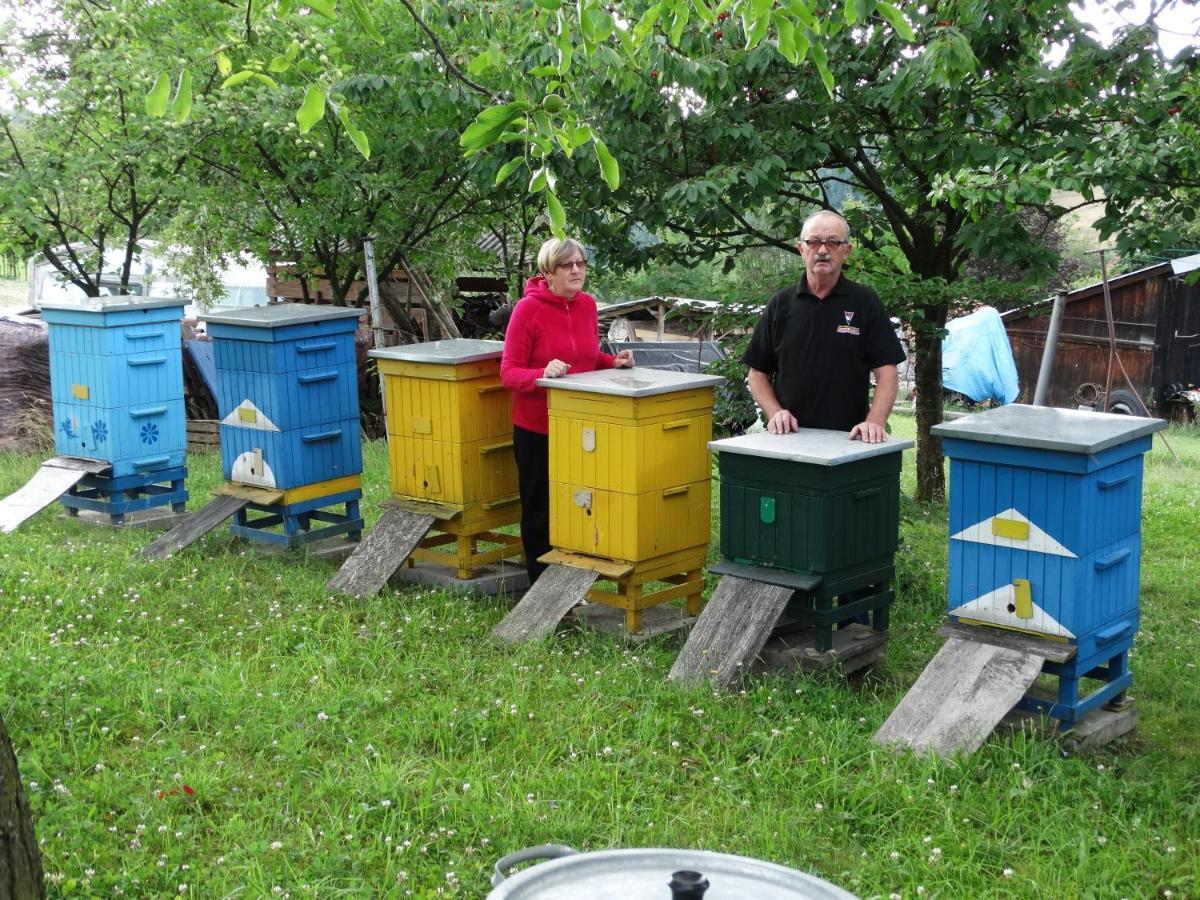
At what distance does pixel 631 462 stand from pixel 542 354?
0.92 meters

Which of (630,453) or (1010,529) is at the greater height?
(630,453)

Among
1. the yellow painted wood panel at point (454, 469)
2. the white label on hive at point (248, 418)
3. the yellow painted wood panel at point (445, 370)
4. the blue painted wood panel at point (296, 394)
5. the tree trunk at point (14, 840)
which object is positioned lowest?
the tree trunk at point (14, 840)

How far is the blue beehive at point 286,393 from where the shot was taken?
7309mm

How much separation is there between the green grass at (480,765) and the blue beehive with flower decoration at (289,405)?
1236 mm

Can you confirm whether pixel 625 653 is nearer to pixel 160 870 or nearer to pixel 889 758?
pixel 889 758

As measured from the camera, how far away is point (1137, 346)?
2075 centimetres

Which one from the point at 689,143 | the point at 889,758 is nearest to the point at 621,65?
the point at 689,143

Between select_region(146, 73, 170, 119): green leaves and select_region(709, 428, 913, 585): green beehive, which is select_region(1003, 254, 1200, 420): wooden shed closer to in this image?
select_region(709, 428, 913, 585): green beehive

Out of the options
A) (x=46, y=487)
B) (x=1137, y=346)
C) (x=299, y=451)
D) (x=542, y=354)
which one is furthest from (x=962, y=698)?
(x=1137, y=346)

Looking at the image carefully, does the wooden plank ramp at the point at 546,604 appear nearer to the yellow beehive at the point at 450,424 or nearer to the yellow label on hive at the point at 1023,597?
the yellow beehive at the point at 450,424

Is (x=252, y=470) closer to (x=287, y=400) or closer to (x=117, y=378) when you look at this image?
(x=287, y=400)

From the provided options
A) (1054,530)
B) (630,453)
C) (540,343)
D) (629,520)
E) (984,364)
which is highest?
(540,343)

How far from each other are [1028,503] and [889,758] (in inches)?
40.4

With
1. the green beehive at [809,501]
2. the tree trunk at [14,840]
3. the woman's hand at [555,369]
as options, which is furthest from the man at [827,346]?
the tree trunk at [14,840]
